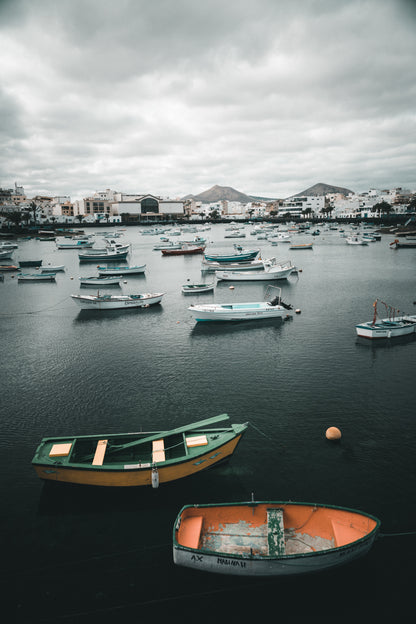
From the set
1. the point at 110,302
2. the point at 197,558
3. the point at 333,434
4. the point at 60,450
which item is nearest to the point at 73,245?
the point at 110,302

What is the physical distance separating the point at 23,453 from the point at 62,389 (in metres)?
6.65

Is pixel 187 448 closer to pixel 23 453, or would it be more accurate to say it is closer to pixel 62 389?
pixel 23 453

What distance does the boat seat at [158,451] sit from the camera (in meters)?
14.2

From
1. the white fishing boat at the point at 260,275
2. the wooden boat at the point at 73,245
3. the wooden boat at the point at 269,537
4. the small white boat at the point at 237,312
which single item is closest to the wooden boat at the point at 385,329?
the small white boat at the point at 237,312

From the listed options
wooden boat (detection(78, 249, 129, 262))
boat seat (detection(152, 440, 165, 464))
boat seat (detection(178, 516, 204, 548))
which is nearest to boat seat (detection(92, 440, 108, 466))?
boat seat (detection(152, 440, 165, 464))

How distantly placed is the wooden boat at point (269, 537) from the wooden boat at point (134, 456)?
8.65 feet

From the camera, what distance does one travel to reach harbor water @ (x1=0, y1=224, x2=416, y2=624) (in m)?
10.8

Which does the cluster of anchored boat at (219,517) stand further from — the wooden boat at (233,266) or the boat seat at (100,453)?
the wooden boat at (233,266)

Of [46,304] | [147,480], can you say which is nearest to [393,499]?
[147,480]

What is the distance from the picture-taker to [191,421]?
62.7 ft

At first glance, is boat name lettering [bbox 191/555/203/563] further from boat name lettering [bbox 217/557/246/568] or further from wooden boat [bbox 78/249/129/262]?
wooden boat [bbox 78/249/129/262]

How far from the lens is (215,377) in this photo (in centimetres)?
2458

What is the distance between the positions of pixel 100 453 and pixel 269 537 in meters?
7.09

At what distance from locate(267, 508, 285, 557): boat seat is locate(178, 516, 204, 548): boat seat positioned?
2.13m
